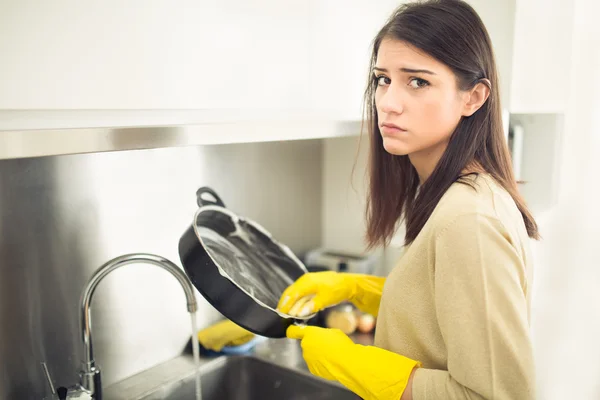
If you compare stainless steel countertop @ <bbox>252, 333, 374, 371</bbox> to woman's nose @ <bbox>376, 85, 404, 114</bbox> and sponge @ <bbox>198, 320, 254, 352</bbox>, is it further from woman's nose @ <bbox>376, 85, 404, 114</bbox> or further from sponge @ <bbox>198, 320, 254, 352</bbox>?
woman's nose @ <bbox>376, 85, 404, 114</bbox>

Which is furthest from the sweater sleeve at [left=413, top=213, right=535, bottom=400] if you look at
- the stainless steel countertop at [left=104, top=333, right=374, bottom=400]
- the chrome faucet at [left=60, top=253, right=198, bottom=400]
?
the stainless steel countertop at [left=104, top=333, right=374, bottom=400]

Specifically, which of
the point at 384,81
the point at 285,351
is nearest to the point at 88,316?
the point at 285,351

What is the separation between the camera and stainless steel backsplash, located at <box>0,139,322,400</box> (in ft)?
3.36

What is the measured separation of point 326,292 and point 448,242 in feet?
1.42

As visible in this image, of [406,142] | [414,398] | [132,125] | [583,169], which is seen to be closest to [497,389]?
[414,398]

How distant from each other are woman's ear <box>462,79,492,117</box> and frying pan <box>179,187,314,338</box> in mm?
505

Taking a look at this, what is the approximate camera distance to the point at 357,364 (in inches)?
36.4

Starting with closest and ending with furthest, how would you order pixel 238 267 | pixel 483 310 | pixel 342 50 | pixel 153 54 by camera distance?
pixel 483 310 → pixel 153 54 → pixel 238 267 → pixel 342 50

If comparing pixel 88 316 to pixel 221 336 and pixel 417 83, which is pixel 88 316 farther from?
pixel 417 83

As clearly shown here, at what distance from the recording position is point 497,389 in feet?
2.54

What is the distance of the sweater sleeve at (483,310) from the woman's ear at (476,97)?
236 millimetres

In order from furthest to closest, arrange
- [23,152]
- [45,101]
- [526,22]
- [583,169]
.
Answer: [583,169]
[526,22]
[45,101]
[23,152]

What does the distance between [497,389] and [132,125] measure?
0.66 metres

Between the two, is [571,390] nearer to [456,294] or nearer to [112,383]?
[456,294]
